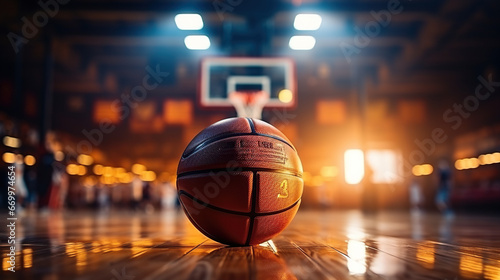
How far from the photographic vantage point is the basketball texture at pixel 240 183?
158 cm

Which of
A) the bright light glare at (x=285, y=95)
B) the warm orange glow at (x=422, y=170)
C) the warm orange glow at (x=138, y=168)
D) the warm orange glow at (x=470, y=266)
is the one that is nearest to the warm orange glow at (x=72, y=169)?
the warm orange glow at (x=138, y=168)

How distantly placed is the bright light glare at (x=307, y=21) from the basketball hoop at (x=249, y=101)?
1465mm

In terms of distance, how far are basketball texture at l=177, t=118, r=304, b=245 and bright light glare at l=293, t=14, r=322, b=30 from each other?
5607 millimetres

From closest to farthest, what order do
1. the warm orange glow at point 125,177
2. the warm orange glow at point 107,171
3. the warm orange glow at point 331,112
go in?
the warm orange glow at point 331,112 < the warm orange glow at point 107,171 < the warm orange glow at point 125,177

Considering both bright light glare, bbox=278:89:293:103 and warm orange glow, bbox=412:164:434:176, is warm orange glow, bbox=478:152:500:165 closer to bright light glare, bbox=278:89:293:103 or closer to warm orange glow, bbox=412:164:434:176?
warm orange glow, bbox=412:164:434:176

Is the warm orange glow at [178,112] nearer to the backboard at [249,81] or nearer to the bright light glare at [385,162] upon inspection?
the backboard at [249,81]

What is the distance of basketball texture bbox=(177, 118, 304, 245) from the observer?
1581mm

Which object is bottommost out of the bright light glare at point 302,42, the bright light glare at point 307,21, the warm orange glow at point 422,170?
the warm orange glow at point 422,170

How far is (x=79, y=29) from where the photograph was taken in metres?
8.54

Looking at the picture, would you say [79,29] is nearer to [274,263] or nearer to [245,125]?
[245,125]

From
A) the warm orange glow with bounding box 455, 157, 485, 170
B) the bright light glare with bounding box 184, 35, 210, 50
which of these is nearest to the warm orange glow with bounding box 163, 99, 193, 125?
the bright light glare with bounding box 184, 35, 210, 50

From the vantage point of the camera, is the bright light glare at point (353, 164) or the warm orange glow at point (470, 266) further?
the bright light glare at point (353, 164)

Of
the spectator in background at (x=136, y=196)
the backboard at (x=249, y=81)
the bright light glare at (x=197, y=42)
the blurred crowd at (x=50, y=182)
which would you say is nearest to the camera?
the backboard at (x=249, y=81)

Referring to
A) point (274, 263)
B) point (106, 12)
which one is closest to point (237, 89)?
point (106, 12)
